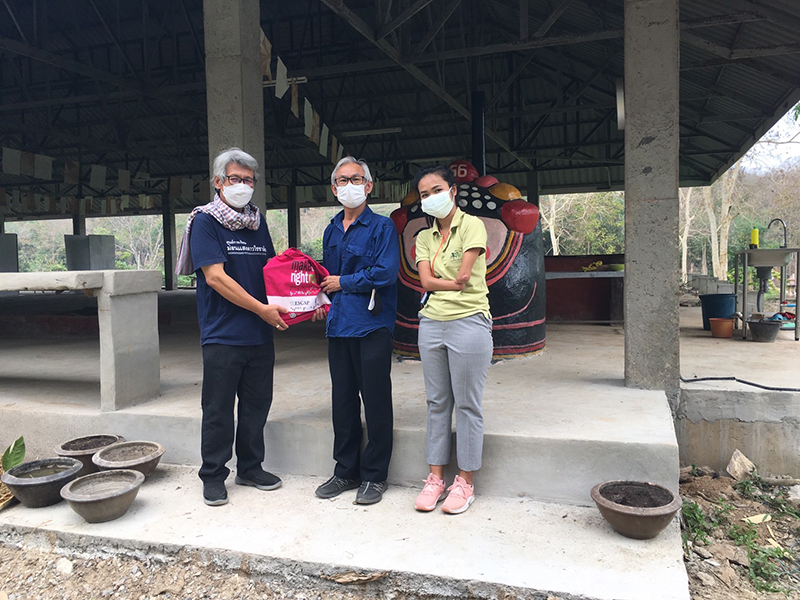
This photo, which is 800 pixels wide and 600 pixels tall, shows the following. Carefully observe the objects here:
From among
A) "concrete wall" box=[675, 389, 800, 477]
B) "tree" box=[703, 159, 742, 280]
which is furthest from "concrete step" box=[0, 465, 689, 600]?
"tree" box=[703, 159, 742, 280]

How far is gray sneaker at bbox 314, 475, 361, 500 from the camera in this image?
3.21m

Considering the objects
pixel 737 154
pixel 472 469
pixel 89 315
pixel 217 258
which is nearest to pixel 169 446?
pixel 217 258

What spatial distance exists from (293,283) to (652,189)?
263cm

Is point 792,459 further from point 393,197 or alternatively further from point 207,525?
point 393,197

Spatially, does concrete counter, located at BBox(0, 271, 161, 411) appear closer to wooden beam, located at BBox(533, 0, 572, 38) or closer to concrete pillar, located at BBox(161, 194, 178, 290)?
wooden beam, located at BBox(533, 0, 572, 38)

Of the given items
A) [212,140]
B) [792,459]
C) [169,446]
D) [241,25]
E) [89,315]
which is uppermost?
[241,25]

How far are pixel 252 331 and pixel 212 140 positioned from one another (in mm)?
2506

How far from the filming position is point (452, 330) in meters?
2.93

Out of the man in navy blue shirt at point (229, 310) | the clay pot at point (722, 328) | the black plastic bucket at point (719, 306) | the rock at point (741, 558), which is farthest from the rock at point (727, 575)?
the black plastic bucket at point (719, 306)

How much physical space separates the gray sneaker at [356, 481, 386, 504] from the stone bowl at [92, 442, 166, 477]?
1.26 metres

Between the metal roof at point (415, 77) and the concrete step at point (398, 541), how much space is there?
4.83m

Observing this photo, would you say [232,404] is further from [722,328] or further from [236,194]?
[722,328]

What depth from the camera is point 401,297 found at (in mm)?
5668

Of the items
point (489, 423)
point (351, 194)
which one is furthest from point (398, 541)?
point (351, 194)
